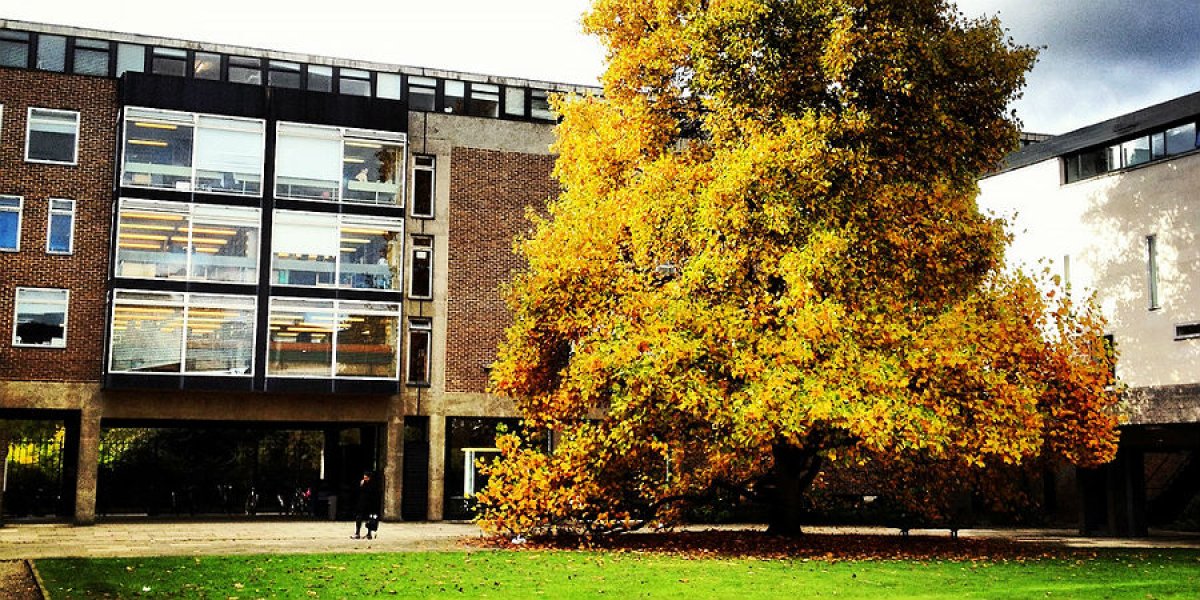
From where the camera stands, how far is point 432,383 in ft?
124

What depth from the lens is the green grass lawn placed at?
49.5 ft

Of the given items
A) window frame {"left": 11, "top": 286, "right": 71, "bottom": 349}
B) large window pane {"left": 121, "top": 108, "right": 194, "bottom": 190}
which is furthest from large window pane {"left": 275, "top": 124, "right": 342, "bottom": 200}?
window frame {"left": 11, "top": 286, "right": 71, "bottom": 349}

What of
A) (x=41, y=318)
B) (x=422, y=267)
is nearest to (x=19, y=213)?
(x=41, y=318)

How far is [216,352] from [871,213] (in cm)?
1937

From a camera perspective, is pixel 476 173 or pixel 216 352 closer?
pixel 216 352

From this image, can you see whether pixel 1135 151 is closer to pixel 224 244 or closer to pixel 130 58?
pixel 224 244

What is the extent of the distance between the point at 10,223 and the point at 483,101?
1426 cm

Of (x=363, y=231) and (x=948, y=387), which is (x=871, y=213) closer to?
(x=948, y=387)

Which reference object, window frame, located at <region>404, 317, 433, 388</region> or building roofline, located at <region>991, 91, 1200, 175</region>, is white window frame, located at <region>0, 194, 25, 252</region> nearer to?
window frame, located at <region>404, 317, 433, 388</region>

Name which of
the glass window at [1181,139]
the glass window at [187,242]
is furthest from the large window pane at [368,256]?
the glass window at [1181,139]

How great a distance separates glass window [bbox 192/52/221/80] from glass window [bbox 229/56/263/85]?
1.24 ft

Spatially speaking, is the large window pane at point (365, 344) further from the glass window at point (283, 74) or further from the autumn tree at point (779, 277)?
the autumn tree at point (779, 277)

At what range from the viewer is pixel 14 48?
35.1 metres

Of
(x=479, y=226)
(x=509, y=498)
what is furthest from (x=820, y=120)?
(x=479, y=226)
